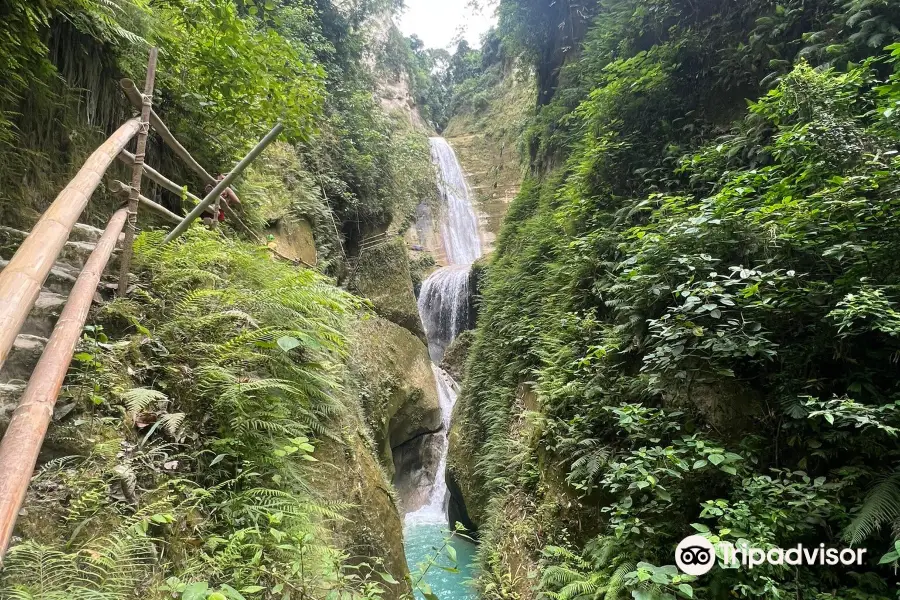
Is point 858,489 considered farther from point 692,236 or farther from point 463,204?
point 463,204

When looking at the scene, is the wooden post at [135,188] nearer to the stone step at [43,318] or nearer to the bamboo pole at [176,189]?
the bamboo pole at [176,189]

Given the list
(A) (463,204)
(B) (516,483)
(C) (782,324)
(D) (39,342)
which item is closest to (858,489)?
(C) (782,324)

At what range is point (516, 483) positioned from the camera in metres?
5.12

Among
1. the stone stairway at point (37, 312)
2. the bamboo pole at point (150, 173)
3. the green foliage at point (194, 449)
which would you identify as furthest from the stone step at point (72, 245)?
the bamboo pole at point (150, 173)

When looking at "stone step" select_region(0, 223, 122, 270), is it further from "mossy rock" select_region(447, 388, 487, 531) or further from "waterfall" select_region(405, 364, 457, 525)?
"waterfall" select_region(405, 364, 457, 525)

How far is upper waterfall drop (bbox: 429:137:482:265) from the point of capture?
22.2 m

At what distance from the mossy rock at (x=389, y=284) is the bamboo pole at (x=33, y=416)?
24.5 feet

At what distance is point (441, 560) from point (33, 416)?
24.3 feet

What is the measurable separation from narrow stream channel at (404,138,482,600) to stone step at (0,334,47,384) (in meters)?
2.19

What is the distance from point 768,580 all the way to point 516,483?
9.98ft

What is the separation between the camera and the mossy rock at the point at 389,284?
9.50 metres

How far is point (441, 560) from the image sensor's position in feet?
24.0

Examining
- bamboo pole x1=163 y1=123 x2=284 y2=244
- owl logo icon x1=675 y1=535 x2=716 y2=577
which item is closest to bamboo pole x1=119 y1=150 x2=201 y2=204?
bamboo pole x1=163 y1=123 x2=284 y2=244

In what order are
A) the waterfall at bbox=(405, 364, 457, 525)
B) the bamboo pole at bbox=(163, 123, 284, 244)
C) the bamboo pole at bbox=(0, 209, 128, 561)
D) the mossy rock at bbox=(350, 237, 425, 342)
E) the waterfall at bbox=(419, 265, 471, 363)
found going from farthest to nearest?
A: the waterfall at bbox=(419, 265, 471, 363)
the mossy rock at bbox=(350, 237, 425, 342)
the waterfall at bbox=(405, 364, 457, 525)
the bamboo pole at bbox=(163, 123, 284, 244)
the bamboo pole at bbox=(0, 209, 128, 561)
